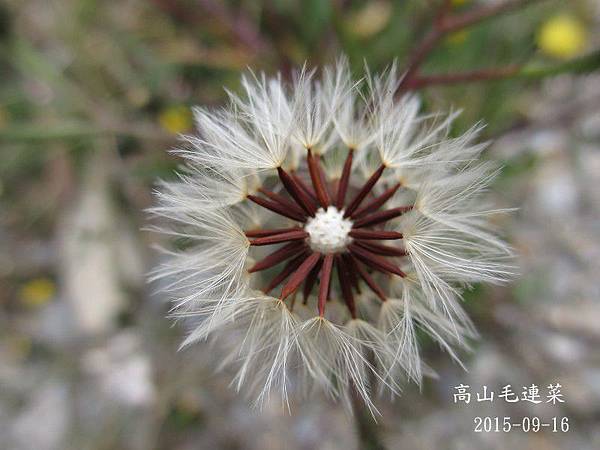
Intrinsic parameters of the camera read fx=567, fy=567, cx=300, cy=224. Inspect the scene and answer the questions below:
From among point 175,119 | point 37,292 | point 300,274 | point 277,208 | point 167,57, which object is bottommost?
point 300,274

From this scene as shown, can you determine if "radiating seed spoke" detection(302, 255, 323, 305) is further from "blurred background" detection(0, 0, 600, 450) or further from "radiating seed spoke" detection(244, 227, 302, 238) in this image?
"blurred background" detection(0, 0, 600, 450)

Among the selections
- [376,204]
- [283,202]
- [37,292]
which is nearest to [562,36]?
[376,204]

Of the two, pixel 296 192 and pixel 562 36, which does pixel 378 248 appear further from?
pixel 562 36

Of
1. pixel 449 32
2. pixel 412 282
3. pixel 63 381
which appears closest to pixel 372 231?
pixel 412 282

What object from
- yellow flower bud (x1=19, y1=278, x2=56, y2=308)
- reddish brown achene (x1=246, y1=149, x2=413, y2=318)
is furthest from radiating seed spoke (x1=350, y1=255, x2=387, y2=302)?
yellow flower bud (x1=19, y1=278, x2=56, y2=308)

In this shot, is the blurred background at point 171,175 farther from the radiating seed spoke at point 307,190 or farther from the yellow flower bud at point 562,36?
the radiating seed spoke at point 307,190

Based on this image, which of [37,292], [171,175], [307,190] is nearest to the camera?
[307,190]

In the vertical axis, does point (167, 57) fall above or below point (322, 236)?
above

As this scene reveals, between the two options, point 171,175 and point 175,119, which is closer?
point 171,175

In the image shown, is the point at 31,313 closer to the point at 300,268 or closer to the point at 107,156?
the point at 107,156
